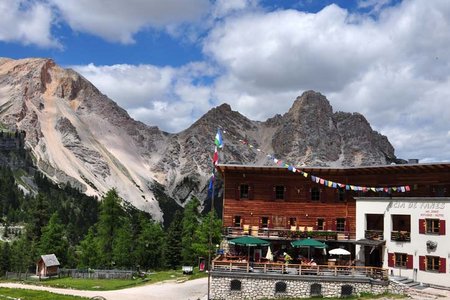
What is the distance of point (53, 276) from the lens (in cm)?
6494

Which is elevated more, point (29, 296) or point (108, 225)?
point (108, 225)

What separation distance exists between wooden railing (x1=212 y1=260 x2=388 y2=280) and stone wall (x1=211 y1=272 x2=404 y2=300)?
0.57 meters

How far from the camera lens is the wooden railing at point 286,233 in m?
50.3

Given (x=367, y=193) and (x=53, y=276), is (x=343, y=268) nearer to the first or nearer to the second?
(x=367, y=193)

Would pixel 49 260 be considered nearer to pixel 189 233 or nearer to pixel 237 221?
pixel 189 233

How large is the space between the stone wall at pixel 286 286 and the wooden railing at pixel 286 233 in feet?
33.3

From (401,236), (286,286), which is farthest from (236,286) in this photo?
(401,236)

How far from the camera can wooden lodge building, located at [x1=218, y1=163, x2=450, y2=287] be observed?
4394cm

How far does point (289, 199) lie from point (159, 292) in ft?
57.0

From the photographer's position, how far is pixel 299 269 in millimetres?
40875

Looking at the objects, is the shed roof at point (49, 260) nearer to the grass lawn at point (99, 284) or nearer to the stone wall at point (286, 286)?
the grass lawn at point (99, 284)

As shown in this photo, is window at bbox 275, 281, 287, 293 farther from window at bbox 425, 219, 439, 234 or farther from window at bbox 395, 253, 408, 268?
window at bbox 425, 219, 439, 234

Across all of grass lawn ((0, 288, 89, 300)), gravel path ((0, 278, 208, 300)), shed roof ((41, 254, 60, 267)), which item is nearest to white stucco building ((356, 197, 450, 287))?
gravel path ((0, 278, 208, 300))

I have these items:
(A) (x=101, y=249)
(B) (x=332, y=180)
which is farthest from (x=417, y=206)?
(A) (x=101, y=249)
